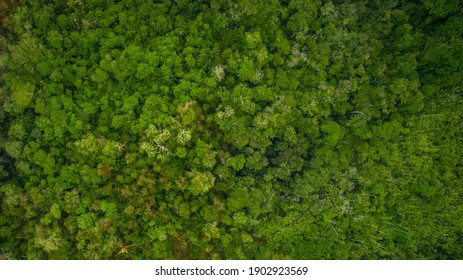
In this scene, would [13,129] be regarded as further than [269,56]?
No

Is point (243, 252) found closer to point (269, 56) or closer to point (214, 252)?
point (214, 252)

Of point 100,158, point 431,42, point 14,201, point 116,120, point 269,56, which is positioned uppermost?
point 431,42

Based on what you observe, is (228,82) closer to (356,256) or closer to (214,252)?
(214,252)

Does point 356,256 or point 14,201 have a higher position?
point 14,201

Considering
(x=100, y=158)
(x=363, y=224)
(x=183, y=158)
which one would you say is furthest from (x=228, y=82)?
(x=363, y=224)
